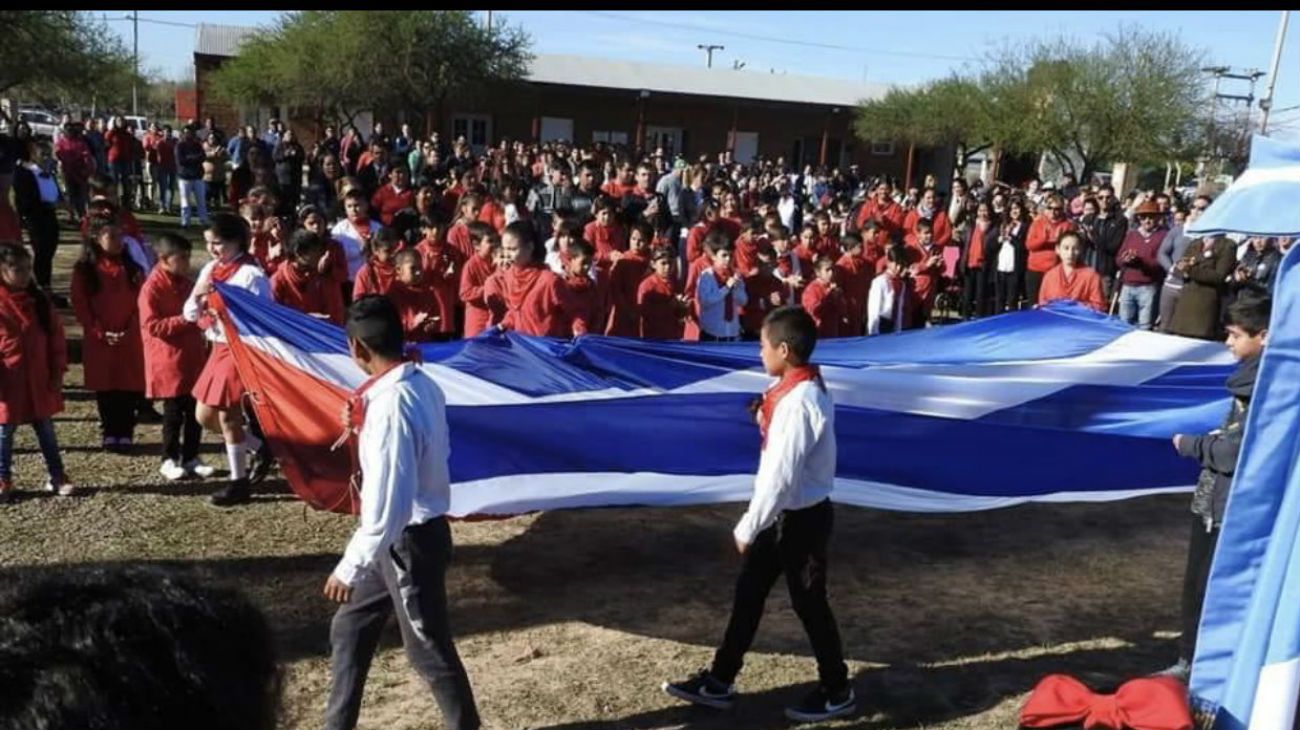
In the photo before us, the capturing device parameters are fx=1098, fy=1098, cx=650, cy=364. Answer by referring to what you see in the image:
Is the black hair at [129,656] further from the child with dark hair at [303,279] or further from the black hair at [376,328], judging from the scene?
the child with dark hair at [303,279]

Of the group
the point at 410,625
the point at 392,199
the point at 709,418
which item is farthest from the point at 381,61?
the point at 410,625

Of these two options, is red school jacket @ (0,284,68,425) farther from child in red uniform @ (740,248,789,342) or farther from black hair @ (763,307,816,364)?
child in red uniform @ (740,248,789,342)

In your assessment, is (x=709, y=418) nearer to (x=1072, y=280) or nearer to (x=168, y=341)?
(x=168, y=341)

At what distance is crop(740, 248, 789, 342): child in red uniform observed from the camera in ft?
31.1

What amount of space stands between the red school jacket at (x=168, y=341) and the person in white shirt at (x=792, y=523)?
12.7 ft

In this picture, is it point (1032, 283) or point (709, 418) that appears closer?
point (709, 418)

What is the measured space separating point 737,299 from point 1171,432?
3859 millimetres

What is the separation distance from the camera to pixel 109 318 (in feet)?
24.0

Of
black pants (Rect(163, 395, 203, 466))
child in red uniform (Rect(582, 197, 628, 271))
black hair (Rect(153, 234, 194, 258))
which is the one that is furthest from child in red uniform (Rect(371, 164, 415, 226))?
black pants (Rect(163, 395, 203, 466))

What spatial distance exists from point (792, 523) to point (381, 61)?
90.2 ft

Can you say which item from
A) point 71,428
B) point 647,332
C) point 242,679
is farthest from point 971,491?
point 71,428

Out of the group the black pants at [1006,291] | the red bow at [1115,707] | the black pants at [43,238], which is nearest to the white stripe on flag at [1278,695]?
the red bow at [1115,707]

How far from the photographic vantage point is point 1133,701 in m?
3.05

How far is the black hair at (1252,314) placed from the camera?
4266 mm
